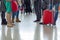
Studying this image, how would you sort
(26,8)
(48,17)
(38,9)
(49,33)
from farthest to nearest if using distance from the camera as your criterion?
(26,8), (38,9), (48,17), (49,33)

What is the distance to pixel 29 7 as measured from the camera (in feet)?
34.4

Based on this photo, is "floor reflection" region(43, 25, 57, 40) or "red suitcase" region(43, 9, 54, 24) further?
"red suitcase" region(43, 9, 54, 24)

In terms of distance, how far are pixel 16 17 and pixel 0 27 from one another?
3.70ft

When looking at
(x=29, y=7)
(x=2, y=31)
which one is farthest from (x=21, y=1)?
(x=2, y=31)

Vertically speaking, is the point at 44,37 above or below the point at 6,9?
below

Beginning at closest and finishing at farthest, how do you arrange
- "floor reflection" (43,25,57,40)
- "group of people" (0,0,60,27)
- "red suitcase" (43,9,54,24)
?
"floor reflection" (43,25,57,40) → "group of people" (0,0,60,27) → "red suitcase" (43,9,54,24)

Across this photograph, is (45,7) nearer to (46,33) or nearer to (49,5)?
(49,5)

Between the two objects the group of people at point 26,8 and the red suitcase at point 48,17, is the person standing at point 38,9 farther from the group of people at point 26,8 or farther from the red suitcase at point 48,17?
the red suitcase at point 48,17

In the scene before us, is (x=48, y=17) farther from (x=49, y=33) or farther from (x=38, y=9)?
(x=49, y=33)

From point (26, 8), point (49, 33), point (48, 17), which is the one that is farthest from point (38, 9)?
point (26, 8)

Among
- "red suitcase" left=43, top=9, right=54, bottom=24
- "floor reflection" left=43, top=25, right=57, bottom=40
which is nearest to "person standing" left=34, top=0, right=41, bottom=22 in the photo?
"red suitcase" left=43, top=9, right=54, bottom=24

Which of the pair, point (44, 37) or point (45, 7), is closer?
point (44, 37)

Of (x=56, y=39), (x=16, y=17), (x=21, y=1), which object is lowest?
(x=56, y=39)

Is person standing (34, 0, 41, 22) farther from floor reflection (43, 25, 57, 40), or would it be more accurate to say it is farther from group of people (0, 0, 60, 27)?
floor reflection (43, 25, 57, 40)
